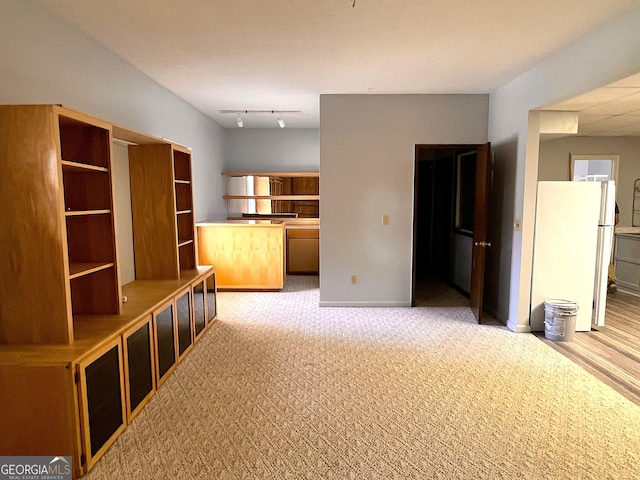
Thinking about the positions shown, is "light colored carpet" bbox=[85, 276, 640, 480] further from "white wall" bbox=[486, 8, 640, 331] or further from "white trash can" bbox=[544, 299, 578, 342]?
"white wall" bbox=[486, 8, 640, 331]

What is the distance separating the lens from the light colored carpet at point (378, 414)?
6.90ft

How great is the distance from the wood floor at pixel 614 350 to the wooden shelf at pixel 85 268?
374 centimetres

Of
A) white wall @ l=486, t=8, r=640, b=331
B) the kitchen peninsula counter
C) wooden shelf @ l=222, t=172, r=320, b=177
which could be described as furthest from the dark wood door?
wooden shelf @ l=222, t=172, r=320, b=177

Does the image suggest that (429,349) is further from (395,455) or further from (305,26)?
(305,26)

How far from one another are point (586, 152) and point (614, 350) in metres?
3.36

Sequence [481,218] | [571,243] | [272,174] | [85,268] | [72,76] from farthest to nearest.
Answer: [272,174], [481,218], [571,243], [72,76], [85,268]

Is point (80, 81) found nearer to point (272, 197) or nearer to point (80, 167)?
point (80, 167)

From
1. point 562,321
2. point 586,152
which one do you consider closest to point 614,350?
point 562,321

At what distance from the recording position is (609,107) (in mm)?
3758

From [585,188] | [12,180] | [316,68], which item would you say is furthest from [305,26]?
[585,188]

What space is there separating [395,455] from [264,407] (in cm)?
94

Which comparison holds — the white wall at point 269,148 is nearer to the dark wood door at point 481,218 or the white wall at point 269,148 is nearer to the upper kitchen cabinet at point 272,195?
the upper kitchen cabinet at point 272,195

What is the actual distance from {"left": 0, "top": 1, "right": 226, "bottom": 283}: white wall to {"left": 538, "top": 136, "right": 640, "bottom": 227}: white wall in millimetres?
5215

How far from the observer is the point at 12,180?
2.03 meters
